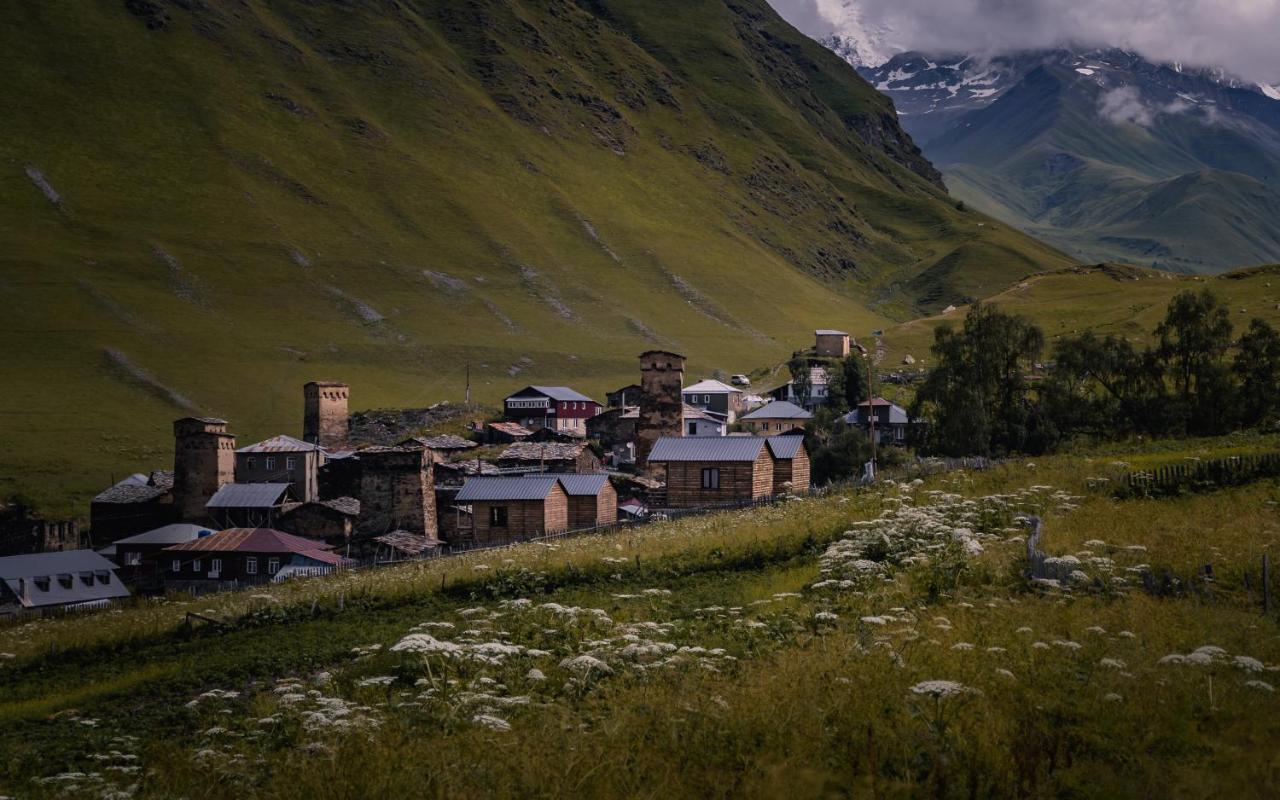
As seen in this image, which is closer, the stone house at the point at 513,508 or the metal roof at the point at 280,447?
the stone house at the point at 513,508

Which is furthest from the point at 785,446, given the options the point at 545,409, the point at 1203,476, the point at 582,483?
the point at 545,409

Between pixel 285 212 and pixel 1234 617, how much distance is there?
180m

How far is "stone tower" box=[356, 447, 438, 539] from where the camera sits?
59.8m

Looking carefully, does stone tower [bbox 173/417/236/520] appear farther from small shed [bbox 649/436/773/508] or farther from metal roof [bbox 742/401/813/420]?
metal roof [bbox 742/401/813/420]

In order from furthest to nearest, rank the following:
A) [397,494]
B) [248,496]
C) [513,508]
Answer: [248,496]
[397,494]
[513,508]

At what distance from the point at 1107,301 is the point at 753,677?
14050cm

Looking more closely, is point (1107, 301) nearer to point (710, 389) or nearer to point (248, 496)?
point (710, 389)

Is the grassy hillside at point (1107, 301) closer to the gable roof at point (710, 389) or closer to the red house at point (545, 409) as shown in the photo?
the gable roof at point (710, 389)

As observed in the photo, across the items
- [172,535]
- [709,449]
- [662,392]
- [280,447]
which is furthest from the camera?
[280,447]

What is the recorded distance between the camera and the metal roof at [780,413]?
98.3 meters

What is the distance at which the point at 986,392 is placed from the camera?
69500 mm

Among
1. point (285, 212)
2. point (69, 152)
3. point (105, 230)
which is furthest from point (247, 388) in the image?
point (69, 152)

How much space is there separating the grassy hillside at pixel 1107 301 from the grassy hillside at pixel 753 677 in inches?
3522

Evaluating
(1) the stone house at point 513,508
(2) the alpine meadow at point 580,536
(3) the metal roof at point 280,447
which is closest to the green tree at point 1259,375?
(2) the alpine meadow at point 580,536
